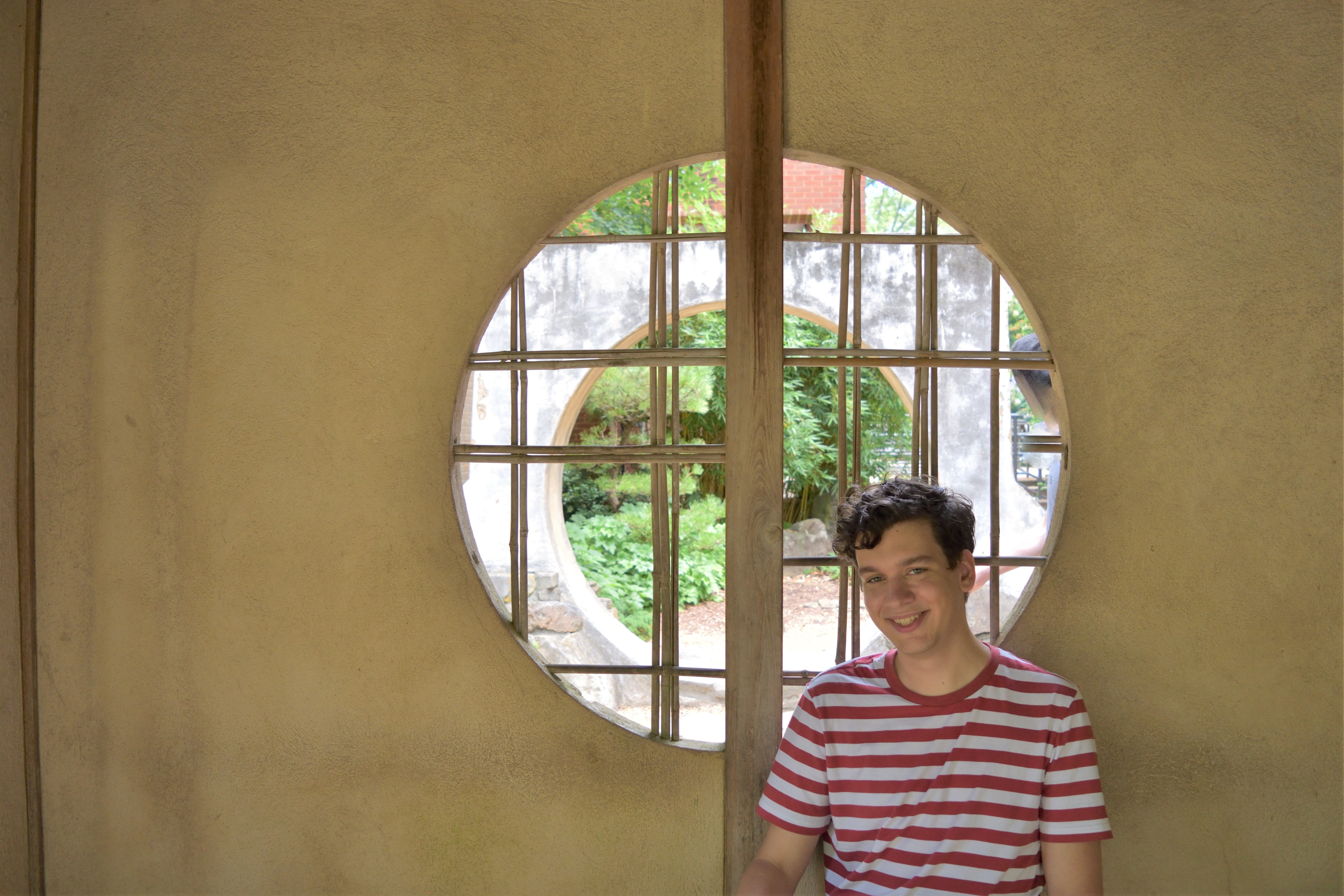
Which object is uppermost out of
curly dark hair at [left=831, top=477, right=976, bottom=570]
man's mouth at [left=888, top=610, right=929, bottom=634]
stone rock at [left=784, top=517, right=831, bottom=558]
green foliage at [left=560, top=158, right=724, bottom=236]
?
green foliage at [left=560, top=158, right=724, bottom=236]

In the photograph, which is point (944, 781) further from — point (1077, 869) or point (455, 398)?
point (455, 398)

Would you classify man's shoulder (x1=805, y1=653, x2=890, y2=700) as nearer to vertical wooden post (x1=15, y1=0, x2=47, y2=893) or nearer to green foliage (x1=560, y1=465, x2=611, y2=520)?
vertical wooden post (x1=15, y1=0, x2=47, y2=893)

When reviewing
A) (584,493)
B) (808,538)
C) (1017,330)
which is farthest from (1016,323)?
(584,493)

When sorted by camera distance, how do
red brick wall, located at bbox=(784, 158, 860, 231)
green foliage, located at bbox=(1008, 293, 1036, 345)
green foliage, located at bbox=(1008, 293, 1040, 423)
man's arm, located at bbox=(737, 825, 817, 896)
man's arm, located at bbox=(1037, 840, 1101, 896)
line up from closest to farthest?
man's arm, located at bbox=(1037, 840, 1101, 896) → man's arm, located at bbox=(737, 825, 817, 896) → green foliage, located at bbox=(1008, 293, 1040, 423) → green foliage, located at bbox=(1008, 293, 1036, 345) → red brick wall, located at bbox=(784, 158, 860, 231)

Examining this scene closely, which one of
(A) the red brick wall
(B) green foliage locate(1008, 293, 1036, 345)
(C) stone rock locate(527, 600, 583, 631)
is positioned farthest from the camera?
(A) the red brick wall

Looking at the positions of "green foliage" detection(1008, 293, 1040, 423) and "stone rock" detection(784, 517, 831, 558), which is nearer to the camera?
"green foliage" detection(1008, 293, 1040, 423)

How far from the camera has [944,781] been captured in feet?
5.74

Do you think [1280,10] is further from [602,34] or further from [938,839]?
[938,839]

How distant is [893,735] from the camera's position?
179 cm

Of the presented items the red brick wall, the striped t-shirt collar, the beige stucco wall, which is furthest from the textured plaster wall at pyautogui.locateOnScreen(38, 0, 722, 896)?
the red brick wall

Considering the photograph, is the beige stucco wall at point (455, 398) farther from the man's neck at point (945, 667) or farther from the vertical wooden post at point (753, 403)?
the man's neck at point (945, 667)

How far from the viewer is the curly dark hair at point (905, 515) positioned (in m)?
1.80

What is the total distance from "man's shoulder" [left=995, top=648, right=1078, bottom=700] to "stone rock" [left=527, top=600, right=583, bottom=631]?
5704 mm

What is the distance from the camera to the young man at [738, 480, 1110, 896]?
5.65ft
